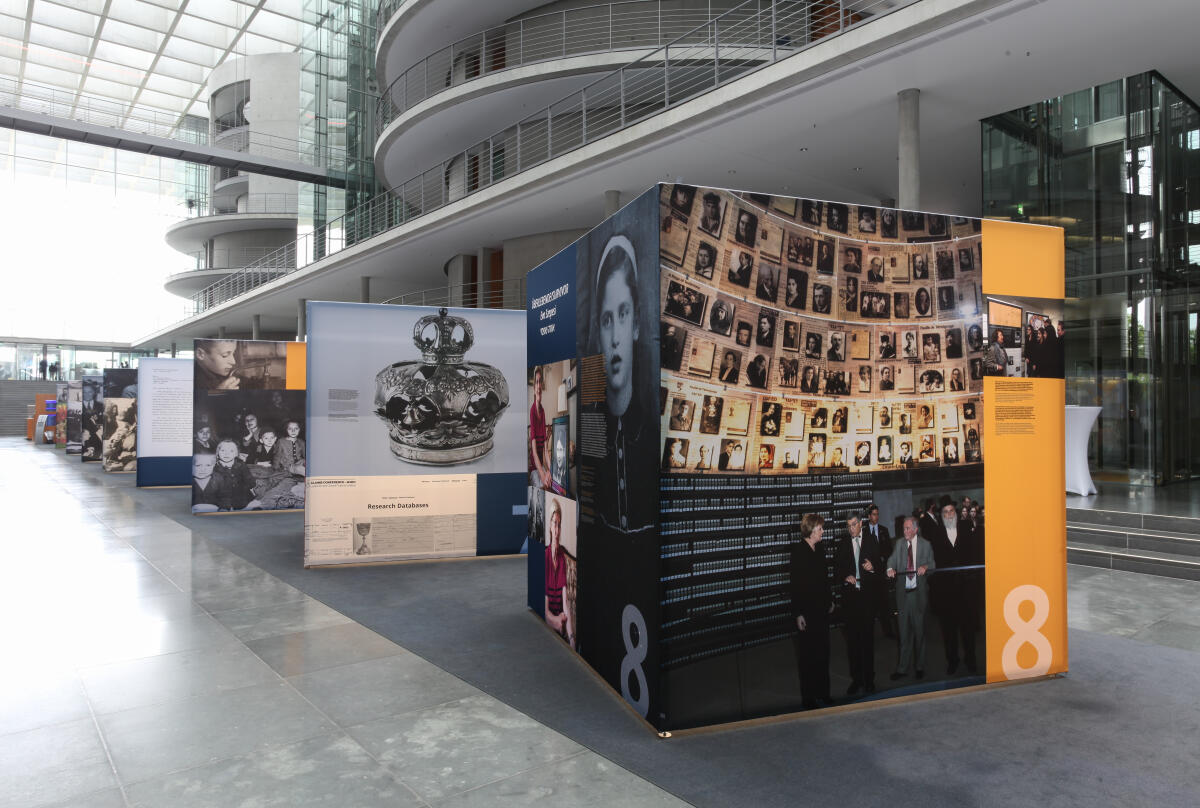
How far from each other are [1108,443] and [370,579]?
990cm

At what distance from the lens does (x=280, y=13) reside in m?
40.4

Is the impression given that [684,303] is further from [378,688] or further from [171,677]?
[171,677]

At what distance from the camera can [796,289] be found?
4.03m

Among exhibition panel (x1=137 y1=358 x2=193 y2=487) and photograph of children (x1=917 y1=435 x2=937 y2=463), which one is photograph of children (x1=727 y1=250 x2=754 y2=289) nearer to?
photograph of children (x1=917 y1=435 x2=937 y2=463)

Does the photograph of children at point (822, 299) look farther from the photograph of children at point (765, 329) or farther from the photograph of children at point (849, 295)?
the photograph of children at point (765, 329)

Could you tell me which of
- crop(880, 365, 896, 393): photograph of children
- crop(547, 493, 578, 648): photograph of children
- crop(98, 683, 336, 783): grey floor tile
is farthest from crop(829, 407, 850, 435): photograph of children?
crop(98, 683, 336, 783): grey floor tile

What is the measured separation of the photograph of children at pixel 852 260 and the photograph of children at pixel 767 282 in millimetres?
428

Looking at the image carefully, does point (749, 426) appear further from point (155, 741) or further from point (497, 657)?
point (155, 741)

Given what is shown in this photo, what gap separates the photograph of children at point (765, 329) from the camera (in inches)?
155

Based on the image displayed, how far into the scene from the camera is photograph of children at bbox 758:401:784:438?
3932 mm

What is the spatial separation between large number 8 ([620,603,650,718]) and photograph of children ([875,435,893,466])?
1505 mm

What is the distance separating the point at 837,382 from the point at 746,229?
94 cm

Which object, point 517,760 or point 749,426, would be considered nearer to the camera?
point 517,760

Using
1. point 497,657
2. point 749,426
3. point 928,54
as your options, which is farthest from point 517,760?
point 928,54
